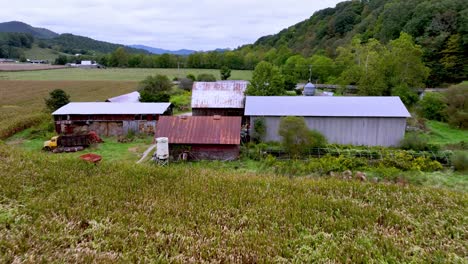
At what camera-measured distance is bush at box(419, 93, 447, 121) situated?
30.6 meters

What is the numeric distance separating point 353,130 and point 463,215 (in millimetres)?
12961

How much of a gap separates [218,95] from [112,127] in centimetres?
995

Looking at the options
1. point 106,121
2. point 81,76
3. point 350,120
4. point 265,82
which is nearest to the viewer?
point 350,120

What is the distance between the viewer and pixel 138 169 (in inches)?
558

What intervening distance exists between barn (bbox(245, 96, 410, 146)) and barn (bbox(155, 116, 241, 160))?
3204mm

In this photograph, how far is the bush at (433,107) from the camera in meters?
30.6

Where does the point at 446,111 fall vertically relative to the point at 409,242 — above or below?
above

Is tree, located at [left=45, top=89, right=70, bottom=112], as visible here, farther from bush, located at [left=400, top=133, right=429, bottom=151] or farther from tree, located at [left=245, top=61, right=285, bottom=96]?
bush, located at [left=400, top=133, right=429, bottom=151]

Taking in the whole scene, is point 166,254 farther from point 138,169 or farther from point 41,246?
point 138,169

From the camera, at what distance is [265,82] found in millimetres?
33531

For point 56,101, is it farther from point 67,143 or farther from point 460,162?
point 460,162

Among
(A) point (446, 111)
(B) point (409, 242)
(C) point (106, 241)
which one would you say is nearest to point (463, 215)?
(B) point (409, 242)

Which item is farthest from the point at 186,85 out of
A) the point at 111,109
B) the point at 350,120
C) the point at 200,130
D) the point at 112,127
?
the point at 350,120

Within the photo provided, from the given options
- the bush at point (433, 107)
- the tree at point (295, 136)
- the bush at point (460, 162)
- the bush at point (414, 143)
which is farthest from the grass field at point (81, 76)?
the bush at point (460, 162)
